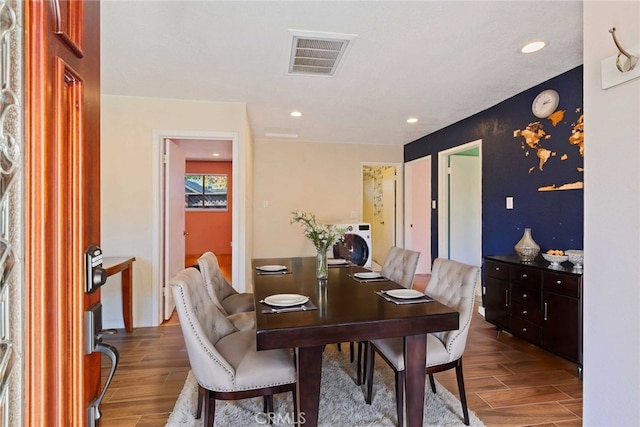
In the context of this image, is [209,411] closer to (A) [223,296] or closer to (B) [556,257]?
(A) [223,296]

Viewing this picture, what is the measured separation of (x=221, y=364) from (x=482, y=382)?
5.94 feet

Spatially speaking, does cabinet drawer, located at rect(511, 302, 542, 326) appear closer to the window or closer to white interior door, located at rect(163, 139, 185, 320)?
white interior door, located at rect(163, 139, 185, 320)

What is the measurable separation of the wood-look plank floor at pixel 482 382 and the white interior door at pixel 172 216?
0.67m

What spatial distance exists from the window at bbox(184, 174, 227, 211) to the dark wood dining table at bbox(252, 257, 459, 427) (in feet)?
21.0

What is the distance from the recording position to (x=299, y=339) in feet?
4.30

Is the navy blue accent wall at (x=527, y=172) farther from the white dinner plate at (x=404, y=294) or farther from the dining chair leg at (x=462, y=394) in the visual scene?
the white dinner plate at (x=404, y=294)

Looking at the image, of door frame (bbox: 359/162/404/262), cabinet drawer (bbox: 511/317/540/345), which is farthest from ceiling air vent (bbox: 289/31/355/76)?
door frame (bbox: 359/162/404/262)

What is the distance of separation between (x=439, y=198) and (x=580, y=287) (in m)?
2.67

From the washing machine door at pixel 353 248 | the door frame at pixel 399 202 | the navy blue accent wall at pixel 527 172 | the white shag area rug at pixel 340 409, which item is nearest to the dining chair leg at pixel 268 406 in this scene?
the white shag area rug at pixel 340 409

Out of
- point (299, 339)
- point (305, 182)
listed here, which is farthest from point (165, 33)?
point (305, 182)

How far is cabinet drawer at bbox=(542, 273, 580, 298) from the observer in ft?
7.66

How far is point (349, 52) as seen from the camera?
2.42 meters
